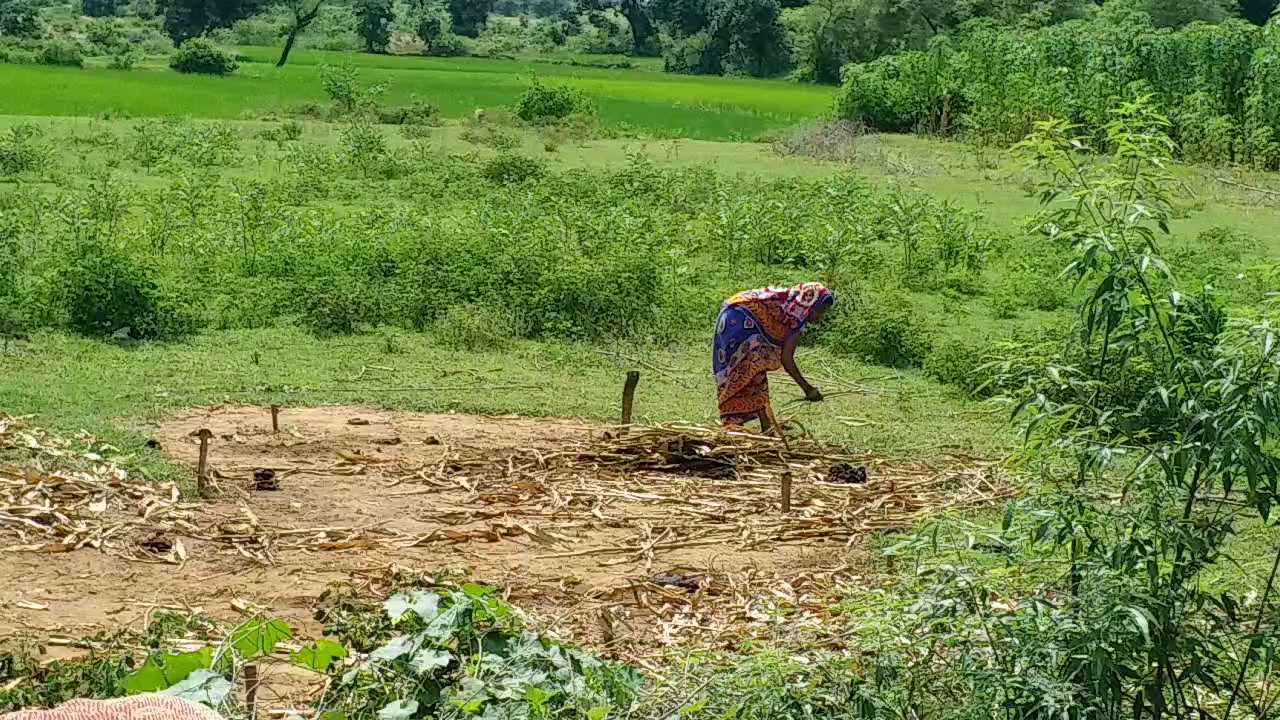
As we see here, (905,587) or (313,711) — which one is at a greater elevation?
(905,587)

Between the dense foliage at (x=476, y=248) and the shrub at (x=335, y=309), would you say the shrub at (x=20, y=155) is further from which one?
the shrub at (x=335, y=309)

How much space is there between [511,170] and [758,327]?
27.5ft

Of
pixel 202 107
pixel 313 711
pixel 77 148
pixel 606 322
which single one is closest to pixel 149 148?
pixel 77 148

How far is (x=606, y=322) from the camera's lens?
10469 millimetres

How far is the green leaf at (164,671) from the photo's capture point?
362 centimetres

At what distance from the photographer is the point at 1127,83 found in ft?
64.2

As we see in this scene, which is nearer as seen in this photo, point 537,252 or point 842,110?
point 537,252

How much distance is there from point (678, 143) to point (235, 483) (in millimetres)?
14932

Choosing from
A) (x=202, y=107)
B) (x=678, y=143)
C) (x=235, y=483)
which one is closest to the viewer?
(x=235, y=483)

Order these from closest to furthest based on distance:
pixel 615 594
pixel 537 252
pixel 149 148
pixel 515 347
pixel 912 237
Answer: pixel 615 594 < pixel 515 347 < pixel 537 252 < pixel 912 237 < pixel 149 148

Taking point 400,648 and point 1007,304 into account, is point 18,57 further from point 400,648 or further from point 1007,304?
point 400,648

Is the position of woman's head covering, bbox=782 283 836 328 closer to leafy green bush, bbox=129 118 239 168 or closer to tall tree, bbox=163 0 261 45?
leafy green bush, bbox=129 118 239 168

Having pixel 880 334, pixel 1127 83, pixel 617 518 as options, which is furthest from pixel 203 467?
pixel 1127 83

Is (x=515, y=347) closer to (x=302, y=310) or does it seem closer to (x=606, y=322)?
(x=606, y=322)
